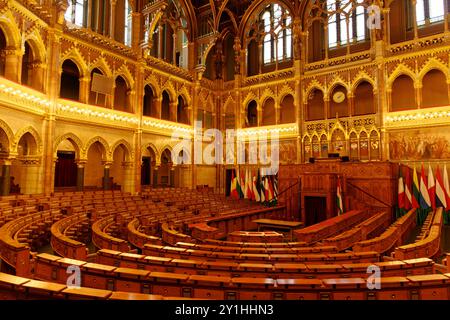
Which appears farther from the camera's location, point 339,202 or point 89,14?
point 89,14

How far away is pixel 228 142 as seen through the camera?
23500 mm

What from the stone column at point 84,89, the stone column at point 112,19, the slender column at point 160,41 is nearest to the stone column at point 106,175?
the stone column at point 84,89

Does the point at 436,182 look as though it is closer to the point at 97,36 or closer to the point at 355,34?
the point at 355,34

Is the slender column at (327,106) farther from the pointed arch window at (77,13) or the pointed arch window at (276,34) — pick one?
the pointed arch window at (77,13)

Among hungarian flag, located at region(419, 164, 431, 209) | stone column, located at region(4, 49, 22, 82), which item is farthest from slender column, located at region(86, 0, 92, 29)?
hungarian flag, located at region(419, 164, 431, 209)

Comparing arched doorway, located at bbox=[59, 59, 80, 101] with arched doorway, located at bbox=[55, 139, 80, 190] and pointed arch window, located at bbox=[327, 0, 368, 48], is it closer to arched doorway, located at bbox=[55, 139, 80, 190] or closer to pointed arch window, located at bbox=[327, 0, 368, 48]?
arched doorway, located at bbox=[55, 139, 80, 190]

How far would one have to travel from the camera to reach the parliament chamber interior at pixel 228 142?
14.7 feet

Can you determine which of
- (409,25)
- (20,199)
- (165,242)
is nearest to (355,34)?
(409,25)

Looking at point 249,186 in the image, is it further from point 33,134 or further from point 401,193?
point 33,134

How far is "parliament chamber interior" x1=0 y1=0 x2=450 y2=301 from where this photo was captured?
447 centimetres

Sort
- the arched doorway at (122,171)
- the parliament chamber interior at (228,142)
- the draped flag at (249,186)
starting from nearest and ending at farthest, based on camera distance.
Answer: the parliament chamber interior at (228,142), the arched doorway at (122,171), the draped flag at (249,186)

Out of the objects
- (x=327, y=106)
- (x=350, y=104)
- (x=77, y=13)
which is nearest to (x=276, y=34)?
(x=327, y=106)

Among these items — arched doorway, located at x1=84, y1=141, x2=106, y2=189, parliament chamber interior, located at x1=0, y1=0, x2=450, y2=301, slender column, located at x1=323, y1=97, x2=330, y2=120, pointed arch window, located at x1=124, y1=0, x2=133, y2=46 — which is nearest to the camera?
parliament chamber interior, located at x1=0, y1=0, x2=450, y2=301

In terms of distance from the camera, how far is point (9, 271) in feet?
15.5
